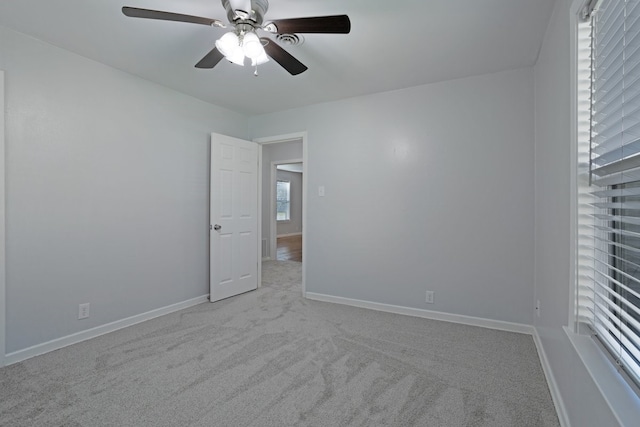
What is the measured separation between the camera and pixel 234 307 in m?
3.49

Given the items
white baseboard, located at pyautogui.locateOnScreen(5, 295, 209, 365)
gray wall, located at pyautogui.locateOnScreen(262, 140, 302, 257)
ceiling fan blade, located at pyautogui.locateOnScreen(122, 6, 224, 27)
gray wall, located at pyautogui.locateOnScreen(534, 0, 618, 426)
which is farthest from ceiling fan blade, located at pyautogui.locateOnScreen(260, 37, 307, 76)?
gray wall, located at pyautogui.locateOnScreen(262, 140, 302, 257)

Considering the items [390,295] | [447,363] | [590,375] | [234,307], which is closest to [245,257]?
[234,307]

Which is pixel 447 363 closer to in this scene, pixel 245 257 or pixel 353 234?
pixel 353 234

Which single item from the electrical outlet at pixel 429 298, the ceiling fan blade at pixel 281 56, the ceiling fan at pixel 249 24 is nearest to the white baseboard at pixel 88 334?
the ceiling fan at pixel 249 24

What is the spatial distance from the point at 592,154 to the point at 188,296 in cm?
370

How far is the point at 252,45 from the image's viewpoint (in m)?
1.78

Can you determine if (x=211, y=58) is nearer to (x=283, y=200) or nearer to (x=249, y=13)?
(x=249, y=13)

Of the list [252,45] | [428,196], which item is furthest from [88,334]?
[428,196]

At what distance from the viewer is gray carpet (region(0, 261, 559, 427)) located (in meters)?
1.68

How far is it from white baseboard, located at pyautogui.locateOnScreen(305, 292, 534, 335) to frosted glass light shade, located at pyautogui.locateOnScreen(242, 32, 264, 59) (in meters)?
2.75

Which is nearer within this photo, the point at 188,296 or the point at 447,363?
the point at 447,363

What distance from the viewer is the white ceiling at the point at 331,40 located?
1.96 meters

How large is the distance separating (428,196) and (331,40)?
176 cm

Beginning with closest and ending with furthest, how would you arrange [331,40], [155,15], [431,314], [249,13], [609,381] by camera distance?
[609,381] → [155,15] → [249,13] → [331,40] → [431,314]
